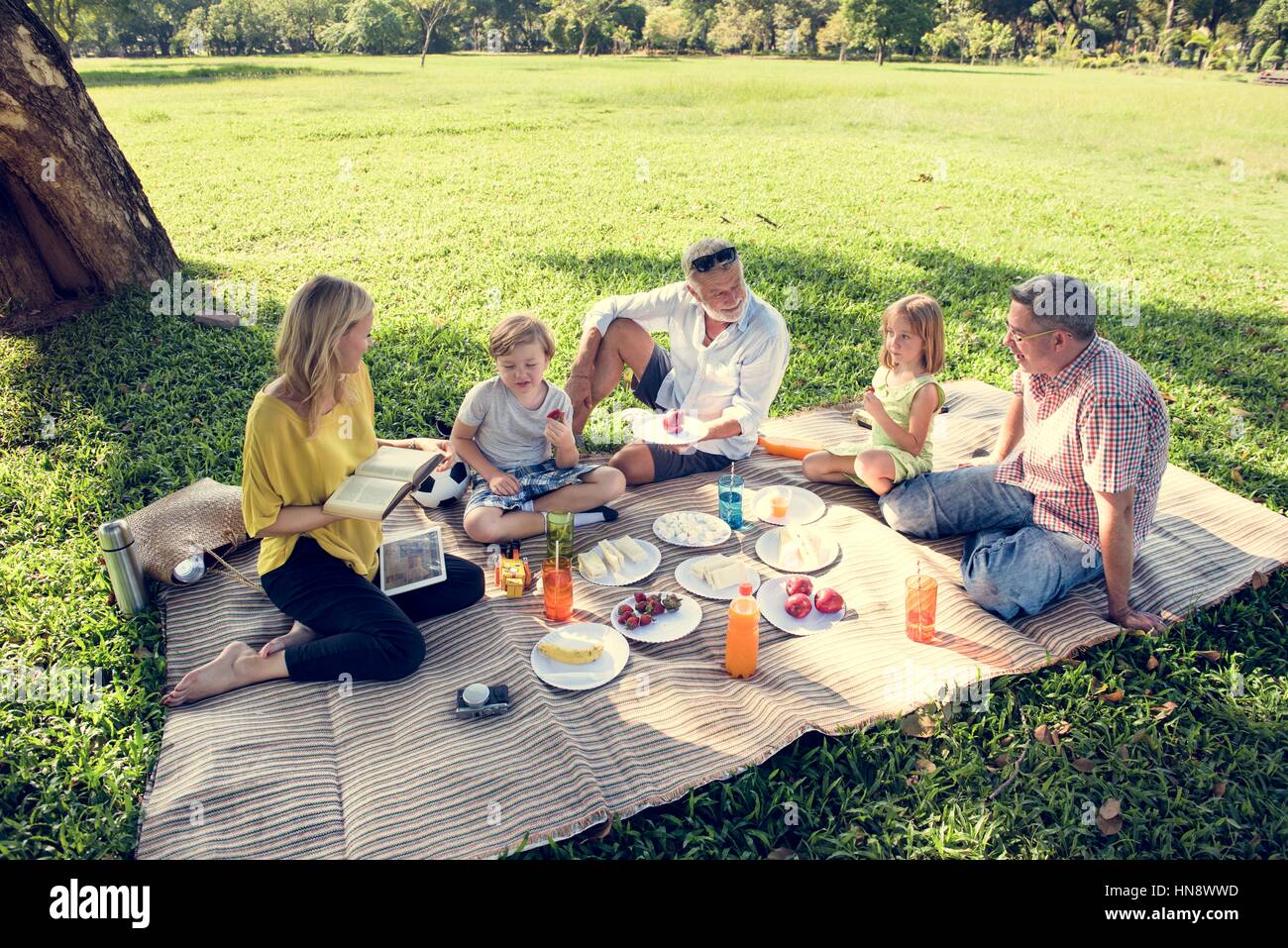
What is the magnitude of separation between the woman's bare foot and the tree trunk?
18.1 feet

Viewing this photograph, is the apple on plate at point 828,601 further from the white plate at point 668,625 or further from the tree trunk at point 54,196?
the tree trunk at point 54,196

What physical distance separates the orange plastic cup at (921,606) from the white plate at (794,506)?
1.05 meters

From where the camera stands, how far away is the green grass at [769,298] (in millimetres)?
3502

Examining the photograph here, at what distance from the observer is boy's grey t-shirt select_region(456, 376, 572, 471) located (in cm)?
509

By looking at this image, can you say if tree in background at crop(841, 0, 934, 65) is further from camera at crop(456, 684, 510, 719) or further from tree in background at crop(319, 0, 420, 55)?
camera at crop(456, 684, 510, 719)

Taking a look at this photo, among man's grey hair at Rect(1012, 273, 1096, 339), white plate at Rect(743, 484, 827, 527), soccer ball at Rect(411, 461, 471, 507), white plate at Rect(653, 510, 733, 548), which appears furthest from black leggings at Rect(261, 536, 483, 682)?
man's grey hair at Rect(1012, 273, 1096, 339)

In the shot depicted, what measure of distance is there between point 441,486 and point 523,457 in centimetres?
61

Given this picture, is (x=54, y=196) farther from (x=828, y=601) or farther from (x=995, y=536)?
(x=995, y=536)

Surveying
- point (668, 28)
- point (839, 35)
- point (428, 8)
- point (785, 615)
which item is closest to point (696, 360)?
point (785, 615)

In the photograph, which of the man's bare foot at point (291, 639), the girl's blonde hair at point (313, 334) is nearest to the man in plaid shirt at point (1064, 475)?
the girl's blonde hair at point (313, 334)

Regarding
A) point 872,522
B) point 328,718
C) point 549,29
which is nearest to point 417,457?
point 328,718
